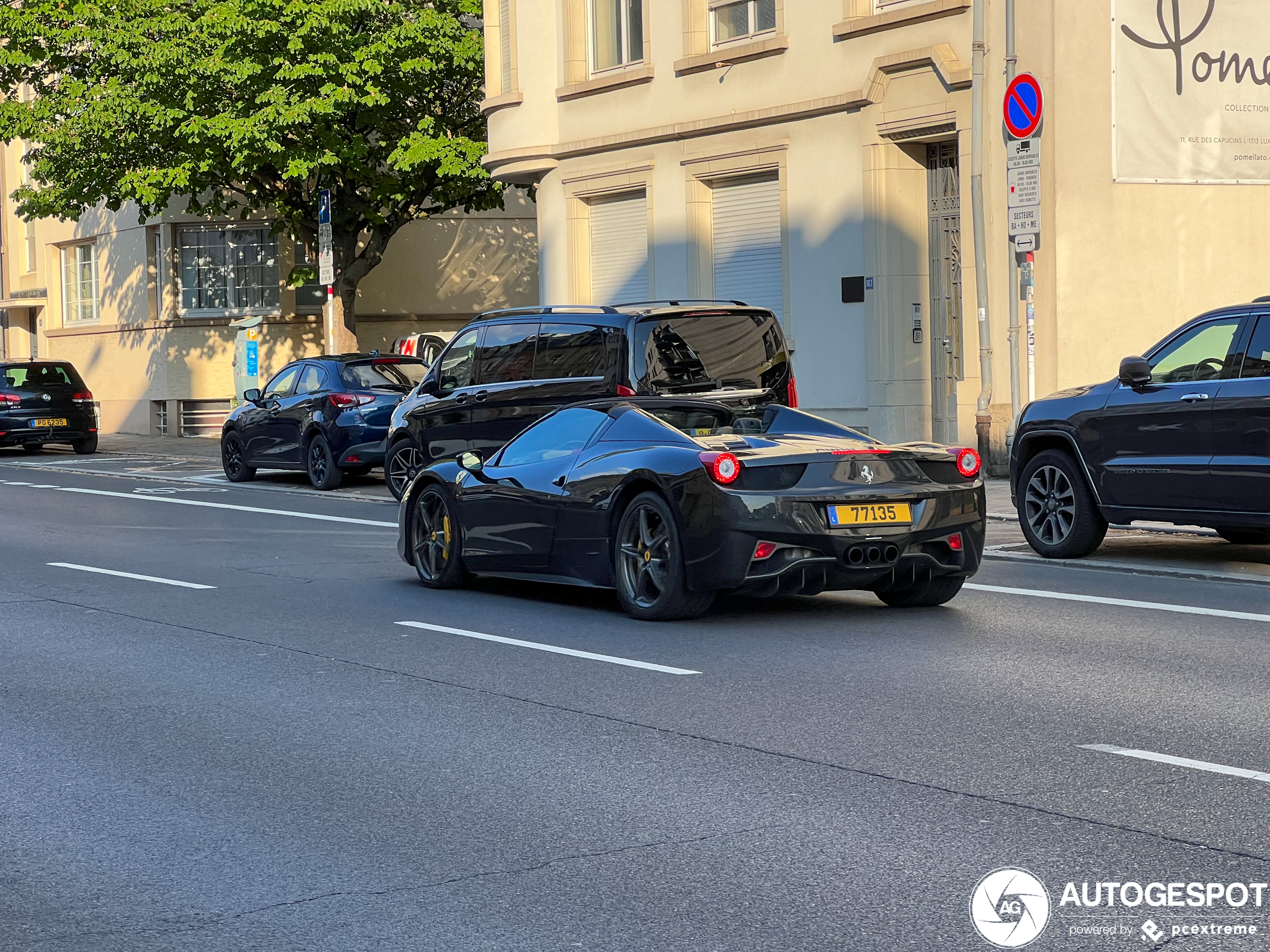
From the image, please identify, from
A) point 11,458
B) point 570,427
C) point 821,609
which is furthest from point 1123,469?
point 11,458

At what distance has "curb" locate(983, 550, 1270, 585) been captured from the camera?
1182 cm

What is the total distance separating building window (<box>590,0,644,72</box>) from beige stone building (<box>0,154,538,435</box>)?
11108 mm

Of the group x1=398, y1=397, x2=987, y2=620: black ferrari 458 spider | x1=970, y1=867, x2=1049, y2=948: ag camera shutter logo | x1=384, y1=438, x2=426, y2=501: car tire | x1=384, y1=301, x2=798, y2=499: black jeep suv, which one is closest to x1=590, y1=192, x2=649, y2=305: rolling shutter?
x1=384, y1=438, x2=426, y2=501: car tire

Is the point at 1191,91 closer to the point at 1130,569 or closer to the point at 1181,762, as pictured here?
the point at 1130,569

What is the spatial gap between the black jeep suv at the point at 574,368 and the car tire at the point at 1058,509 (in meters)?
2.70

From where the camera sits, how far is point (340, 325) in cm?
3012

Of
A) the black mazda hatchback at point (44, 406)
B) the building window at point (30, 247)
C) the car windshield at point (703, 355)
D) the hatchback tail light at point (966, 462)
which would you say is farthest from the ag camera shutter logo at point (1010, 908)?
the building window at point (30, 247)

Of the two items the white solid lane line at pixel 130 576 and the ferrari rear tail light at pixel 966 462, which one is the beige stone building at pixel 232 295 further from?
the ferrari rear tail light at pixel 966 462

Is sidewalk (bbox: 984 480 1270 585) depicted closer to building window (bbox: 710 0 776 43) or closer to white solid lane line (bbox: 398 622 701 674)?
white solid lane line (bbox: 398 622 701 674)

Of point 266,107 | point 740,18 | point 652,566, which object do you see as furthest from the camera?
point 266,107

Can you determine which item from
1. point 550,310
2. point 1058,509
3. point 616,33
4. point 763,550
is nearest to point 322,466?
point 550,310

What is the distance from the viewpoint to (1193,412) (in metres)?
11.9

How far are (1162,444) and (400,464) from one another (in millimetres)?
9259

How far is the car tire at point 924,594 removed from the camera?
1041 cm
